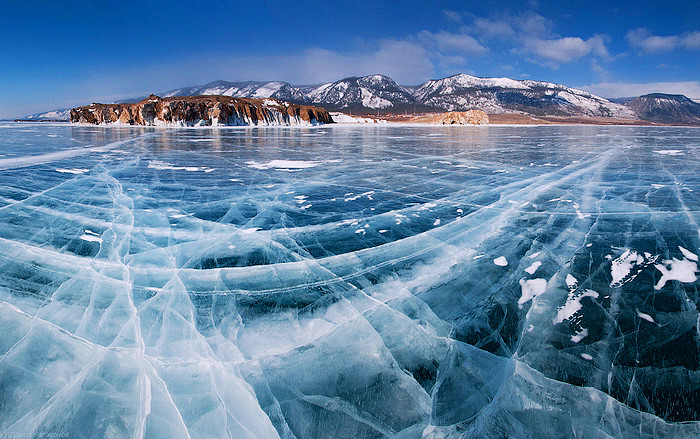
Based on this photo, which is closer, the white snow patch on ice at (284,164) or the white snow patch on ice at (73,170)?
the white snow patch on ice at (73,170)

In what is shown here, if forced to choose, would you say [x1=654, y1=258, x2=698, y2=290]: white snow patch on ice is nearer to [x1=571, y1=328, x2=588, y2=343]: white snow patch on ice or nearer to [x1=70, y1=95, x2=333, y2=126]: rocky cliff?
[x1=571, y1=328, x2=588, y2=343]: white snow patch on ice

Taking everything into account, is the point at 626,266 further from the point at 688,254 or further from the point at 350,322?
the point at 350,322

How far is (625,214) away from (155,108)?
74728 mm

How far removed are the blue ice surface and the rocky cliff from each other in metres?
63.7

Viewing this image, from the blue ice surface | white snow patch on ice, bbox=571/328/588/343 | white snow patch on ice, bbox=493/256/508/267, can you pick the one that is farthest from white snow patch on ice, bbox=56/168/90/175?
white snow patch on ice, bbox=571/328/588/343

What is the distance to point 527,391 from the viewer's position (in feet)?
7.43

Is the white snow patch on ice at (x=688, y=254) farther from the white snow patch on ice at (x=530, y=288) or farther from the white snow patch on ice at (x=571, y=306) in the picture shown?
the white snow patch on ice at (x=530, y=288)

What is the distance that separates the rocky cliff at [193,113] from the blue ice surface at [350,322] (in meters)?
63.7

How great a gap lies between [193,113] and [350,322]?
68.5 m

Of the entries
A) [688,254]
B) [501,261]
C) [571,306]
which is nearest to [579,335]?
[571,306]

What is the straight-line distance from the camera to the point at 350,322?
9.63 feet

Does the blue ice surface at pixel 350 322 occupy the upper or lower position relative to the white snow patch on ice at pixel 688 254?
lower

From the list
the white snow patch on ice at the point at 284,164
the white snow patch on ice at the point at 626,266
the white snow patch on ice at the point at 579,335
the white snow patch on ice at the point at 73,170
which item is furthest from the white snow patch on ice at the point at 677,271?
the white snow patch on ice at the point at 73,170

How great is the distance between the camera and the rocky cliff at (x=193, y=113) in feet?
205
